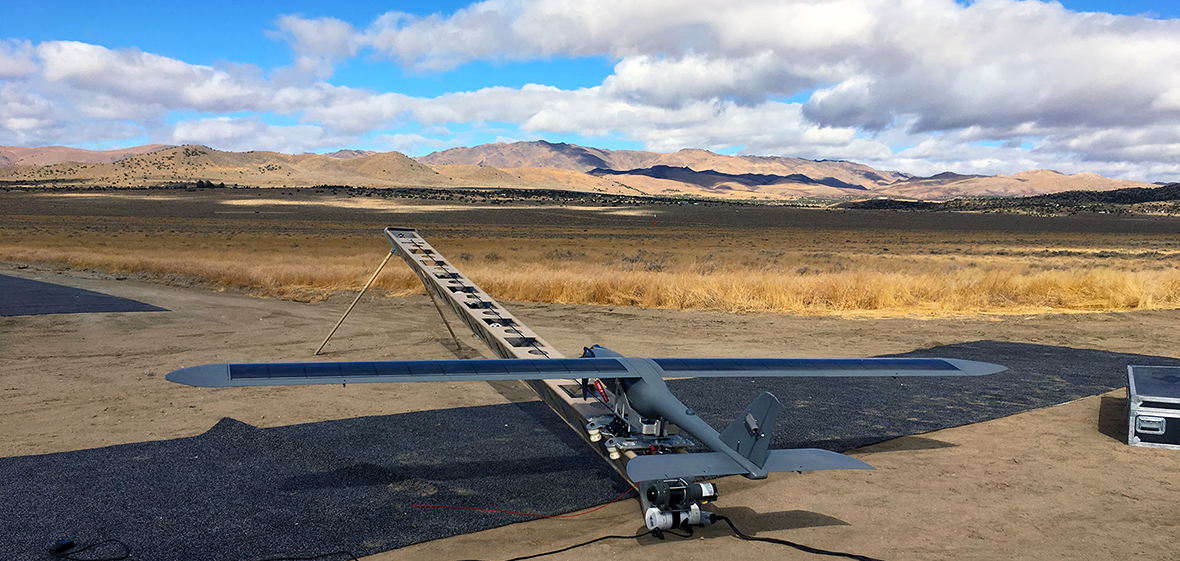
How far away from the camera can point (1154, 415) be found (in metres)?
9.16

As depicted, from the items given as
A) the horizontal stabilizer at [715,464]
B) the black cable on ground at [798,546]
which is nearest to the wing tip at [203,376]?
the horizontal stabilizer at [715,464]

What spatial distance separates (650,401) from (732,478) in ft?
7.20

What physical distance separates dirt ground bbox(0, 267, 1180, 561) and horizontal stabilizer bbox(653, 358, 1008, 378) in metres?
1.35

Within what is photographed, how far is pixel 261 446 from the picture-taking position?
9.40 m

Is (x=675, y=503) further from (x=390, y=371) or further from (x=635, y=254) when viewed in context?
(x=635, y=254)

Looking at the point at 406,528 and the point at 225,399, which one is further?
the point at 225,399

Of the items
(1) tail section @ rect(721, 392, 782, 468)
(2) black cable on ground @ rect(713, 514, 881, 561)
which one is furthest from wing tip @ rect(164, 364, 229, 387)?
(2) black cable on ground @ rect(713, 514, 881, 561)

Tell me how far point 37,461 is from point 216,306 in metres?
12.8

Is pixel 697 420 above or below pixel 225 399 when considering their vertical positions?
above

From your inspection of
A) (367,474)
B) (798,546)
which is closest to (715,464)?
(798,546)

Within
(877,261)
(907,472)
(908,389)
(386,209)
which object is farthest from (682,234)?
(907,472)

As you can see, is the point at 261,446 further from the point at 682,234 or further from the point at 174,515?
the point at 682,234

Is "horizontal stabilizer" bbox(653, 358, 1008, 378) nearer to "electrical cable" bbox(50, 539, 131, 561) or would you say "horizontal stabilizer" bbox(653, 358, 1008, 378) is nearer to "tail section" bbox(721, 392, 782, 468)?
"tail section" bbox(721, 392, 782, 468)

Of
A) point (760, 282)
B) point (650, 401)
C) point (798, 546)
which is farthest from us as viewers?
point (760, 282)
